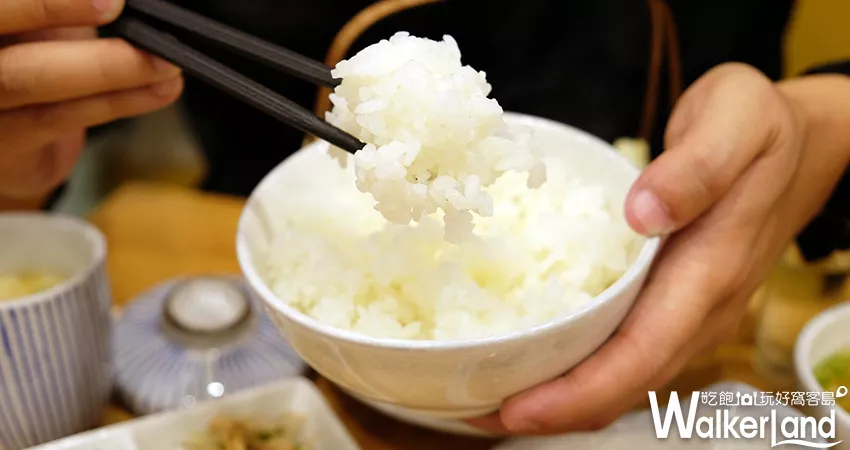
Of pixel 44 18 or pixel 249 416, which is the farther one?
pixel 249 416

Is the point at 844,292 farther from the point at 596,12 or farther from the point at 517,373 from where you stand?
the point at 596,12

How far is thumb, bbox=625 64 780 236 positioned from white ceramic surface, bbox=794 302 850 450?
0.26 meters

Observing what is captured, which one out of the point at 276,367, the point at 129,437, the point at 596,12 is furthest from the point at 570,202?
the point at 596,12

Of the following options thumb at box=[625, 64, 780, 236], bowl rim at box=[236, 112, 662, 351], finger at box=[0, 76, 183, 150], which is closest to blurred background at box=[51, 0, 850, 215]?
finger at box=[0, 76, 183, 150]

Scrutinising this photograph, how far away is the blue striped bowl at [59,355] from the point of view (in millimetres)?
1064

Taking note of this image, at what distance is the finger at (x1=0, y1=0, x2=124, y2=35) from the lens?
0.97m

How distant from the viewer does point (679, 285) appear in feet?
3.23

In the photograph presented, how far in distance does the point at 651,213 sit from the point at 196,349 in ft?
2.49

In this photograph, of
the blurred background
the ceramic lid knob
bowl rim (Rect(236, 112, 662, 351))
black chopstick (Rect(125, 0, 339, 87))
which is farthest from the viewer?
the blurred background

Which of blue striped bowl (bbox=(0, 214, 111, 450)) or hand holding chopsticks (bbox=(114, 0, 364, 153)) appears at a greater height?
hand holding chopsticks (bbox=(114, 0, 364, 153))

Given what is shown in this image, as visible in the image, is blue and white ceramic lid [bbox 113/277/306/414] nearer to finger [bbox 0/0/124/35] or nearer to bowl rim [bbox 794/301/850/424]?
finger [bbox 0/0/124/35]

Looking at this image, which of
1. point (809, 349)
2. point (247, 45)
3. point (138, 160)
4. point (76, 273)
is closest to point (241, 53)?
point (247, 45)

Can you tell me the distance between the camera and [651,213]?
932mm

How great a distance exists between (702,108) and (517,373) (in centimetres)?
51
